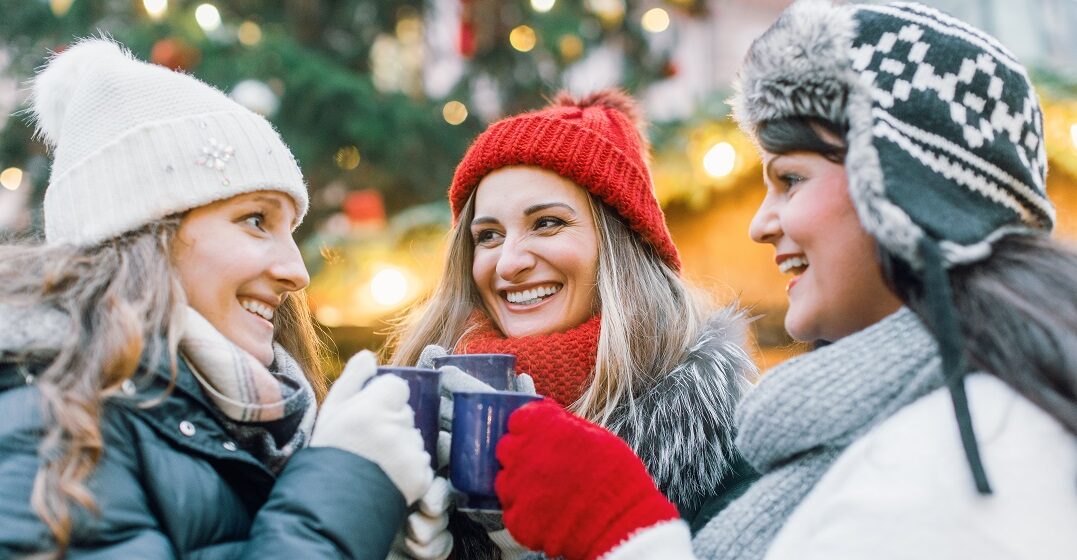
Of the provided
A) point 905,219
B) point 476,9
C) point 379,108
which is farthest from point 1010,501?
point 476,9

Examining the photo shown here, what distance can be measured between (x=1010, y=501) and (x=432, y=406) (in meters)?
1.01

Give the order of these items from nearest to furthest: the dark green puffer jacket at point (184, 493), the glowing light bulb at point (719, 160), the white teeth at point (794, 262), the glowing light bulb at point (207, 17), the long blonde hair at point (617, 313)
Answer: the dark green puffer jacket at point (184, 493)
the white teeth at point (794, 262)
the long blonde hair at point (617, 313)
the glowing light bulb at point (719, 160)
the glowing light bulb at point (207, 17)

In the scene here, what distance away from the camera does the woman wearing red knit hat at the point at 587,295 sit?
2188mm

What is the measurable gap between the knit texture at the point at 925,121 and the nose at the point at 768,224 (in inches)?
8.6

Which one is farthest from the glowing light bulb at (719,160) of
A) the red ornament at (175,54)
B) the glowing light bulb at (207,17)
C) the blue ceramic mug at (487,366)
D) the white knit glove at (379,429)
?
the glowing light bulb at (207,17)

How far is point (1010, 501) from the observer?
125 centimetres

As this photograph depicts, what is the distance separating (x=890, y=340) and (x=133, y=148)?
1.48 metres

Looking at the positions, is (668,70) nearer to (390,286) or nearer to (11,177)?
(390,286)

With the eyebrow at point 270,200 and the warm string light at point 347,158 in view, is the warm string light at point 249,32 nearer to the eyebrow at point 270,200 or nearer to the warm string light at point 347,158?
the warm string light at point 347,158

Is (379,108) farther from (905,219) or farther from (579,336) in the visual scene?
(905,219)

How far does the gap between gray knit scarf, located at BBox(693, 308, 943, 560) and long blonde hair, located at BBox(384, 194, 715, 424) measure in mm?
652

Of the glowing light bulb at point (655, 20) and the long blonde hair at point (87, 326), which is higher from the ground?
the glowing light bulb at point (655, 20)

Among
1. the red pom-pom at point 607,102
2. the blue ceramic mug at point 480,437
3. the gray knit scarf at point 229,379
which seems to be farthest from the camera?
the red pom-pom at point 607,102

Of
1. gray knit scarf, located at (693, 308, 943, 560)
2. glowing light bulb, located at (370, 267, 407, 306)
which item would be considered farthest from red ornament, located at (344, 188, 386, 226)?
gray knit scarf, located at (693, 308, 943, 560)
